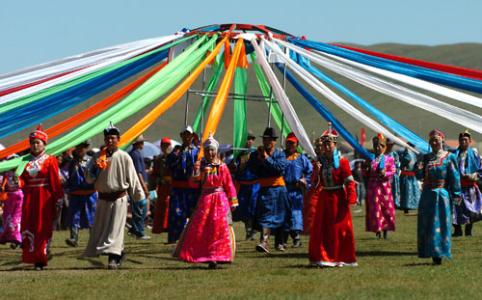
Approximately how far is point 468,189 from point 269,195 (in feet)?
12.8

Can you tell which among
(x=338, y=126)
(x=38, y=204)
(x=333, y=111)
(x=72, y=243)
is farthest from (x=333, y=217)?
(x=333, y=111)

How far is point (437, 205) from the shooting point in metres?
12.3

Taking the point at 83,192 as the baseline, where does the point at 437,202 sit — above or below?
below

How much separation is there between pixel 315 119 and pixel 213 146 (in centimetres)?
9391

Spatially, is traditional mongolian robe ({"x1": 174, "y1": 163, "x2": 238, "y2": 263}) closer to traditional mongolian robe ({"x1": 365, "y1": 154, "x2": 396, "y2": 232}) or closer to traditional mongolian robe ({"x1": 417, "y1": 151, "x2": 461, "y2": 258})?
traditional mongolian robe ({"x1": 417, "y1": 151, "x2": 461, "y2": 258})

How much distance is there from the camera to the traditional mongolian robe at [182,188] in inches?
598

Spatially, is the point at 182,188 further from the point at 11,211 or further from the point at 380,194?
the point at 380,194

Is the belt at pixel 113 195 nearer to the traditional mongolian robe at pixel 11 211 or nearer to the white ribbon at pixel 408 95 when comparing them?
the white ribbon at pixel 408 95

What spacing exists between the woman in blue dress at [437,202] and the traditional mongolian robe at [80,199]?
5617 mm

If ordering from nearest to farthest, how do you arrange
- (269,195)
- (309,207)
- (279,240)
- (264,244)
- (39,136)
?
(39,136) < (264,244) < (269,195) < (279,240) < (309,207)

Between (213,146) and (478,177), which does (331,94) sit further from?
(478,177)

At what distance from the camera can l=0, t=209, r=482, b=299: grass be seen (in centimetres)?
1005

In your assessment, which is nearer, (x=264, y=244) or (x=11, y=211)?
(x=264, y=244)

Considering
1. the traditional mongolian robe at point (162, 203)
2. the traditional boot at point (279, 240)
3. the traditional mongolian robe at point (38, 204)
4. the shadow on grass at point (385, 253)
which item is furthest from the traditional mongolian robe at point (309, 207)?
the traditional mongolian robe at point (38, 204)
